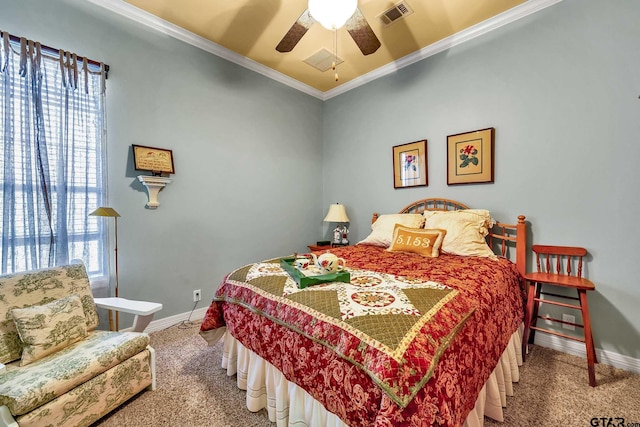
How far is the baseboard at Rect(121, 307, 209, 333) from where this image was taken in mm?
2578

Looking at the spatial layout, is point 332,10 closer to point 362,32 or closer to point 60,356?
point 362,32

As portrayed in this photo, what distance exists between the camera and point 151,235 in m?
2.57

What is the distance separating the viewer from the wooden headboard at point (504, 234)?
2.33 meters

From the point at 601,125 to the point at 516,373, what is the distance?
2.01 m

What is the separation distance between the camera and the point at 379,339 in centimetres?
100

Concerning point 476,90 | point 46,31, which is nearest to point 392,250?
point 476,90

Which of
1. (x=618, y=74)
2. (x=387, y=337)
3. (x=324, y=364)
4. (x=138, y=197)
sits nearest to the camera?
(x=387, y=337)

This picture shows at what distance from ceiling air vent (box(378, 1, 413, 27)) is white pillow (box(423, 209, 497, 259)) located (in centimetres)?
191

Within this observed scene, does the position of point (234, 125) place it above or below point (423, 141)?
above

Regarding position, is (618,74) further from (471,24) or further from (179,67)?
(179,67)

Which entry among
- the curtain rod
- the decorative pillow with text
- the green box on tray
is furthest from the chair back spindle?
the curtain rod

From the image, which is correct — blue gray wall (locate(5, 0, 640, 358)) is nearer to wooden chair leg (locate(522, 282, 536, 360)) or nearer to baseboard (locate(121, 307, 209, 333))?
baseboard (locate(121, 307, 209, 333))

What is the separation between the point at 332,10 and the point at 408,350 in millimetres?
→ 1896

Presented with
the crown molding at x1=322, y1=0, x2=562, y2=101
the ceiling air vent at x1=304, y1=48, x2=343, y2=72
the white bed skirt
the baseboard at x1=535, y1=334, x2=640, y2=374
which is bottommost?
the baseboard at x1=535, y1=334, x2=640, y2=374
